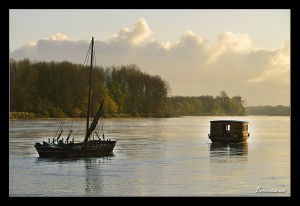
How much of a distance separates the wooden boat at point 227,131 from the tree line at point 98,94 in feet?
5.50

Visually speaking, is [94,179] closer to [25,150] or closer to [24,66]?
[25,150]

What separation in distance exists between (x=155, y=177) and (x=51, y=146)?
32.1 feet

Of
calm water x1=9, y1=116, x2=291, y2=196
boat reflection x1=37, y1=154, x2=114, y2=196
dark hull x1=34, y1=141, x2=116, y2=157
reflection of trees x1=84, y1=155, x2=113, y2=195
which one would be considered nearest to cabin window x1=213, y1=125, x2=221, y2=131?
calm water x1=9, y1=116, x2=291, y2=196

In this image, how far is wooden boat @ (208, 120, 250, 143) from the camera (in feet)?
127

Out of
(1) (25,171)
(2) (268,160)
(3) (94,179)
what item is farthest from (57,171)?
(2) (268,160)

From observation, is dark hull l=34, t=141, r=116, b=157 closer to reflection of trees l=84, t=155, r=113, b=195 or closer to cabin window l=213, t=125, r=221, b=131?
reflection of trees l=84, t=155, r=113, b=195

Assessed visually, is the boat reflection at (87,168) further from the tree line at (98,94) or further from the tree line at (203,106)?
the tree line at (98,94)

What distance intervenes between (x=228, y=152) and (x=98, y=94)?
18254mm

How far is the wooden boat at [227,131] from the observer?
38.7 m

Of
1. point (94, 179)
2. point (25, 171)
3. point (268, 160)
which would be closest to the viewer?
point (94, 179)

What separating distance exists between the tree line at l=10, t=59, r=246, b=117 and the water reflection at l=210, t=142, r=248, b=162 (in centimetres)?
336

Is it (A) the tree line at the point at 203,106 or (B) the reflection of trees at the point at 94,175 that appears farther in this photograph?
(A) the tree line at the point at 203,106

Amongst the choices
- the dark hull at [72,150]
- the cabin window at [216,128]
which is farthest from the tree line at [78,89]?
the dark hull at [72,150]
